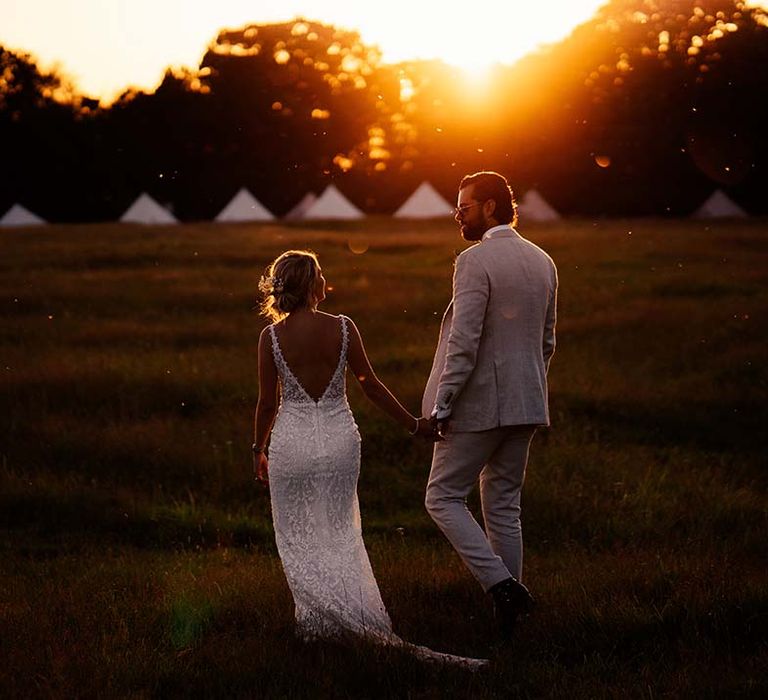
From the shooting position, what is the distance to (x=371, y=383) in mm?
6383

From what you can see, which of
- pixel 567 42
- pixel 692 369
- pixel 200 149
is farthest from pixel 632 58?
pixel 692 369

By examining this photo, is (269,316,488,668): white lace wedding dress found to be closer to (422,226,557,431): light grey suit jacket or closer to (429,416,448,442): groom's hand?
(429,416,448,442): groom's hand

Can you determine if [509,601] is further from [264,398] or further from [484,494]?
[264,398]

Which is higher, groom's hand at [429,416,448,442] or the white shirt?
the white shirt

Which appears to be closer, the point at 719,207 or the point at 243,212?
the point at 719,207

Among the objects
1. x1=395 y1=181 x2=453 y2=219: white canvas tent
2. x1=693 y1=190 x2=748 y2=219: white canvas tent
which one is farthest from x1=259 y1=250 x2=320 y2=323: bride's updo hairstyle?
x1=693 y1=190 x2=748 y2=219: white canvas tent

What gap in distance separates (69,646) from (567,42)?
7015cm

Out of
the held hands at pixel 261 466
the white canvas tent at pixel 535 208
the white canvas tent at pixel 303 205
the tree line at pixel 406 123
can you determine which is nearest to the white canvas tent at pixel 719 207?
the tree line at pixel 406 123

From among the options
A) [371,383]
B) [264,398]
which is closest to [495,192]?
[371,383]

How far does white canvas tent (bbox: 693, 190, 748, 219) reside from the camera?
197ft

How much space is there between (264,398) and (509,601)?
1738mm

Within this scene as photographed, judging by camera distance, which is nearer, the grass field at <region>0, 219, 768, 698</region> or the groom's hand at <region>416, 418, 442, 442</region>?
the grass field at <region>0, 219, 768, 698</region>

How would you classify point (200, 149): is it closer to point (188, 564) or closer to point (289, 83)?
point (289, 83)

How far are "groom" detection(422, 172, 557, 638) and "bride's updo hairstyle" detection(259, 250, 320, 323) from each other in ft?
2.77
